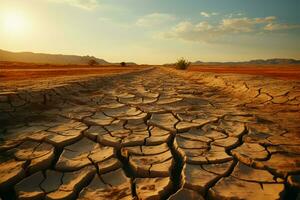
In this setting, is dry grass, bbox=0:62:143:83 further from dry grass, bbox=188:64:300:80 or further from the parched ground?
dry grass, bbox=188:64:300:80

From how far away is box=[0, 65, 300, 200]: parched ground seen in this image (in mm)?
1654

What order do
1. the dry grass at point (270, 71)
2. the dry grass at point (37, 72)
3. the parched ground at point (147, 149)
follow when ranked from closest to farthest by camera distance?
A: 1. the parched ground at point (147, 149)
2. the dry grass at point (37, 72)
3. the dry grass at point (270, 71)

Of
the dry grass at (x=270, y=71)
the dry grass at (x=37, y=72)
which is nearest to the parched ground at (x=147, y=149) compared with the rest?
the dry grass at (x=37, y=72)

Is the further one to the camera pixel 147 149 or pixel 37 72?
pixel 37 72

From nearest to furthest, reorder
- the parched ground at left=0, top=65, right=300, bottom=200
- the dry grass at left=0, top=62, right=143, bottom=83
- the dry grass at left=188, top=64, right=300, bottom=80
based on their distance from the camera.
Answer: the parched ground at left=0, top=65, right=300, bottom=200 → the dry grass at left=0, top=62, right=143, bottom=83 → the dry grass at left=188, top=64, right=300, bottom=80

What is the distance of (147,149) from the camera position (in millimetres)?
2287

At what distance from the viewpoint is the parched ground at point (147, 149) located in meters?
1.65

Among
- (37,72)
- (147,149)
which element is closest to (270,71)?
(37,72)

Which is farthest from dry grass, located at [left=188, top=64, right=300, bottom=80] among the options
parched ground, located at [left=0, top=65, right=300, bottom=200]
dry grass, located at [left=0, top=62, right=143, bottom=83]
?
dry grass, located at [left=0, top=62, right=143, bottom=83]

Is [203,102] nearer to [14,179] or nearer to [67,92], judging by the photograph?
[67,92]

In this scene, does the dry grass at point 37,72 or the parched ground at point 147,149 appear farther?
the dry grass at point 37,72

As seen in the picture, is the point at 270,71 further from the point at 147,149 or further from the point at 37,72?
the point at 147,149

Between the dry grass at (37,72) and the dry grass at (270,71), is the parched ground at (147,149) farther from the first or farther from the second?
the dry grass at (270,71)

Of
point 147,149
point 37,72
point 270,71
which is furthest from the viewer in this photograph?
point 270,71
